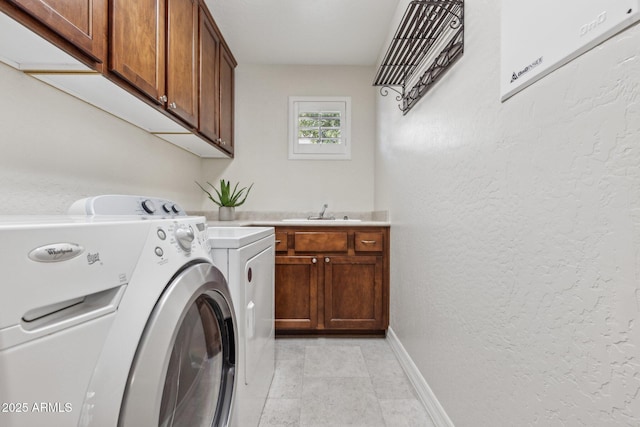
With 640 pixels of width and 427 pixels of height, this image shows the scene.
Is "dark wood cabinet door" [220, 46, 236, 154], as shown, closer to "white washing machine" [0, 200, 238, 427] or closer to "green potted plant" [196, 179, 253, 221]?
"green potted plant" [196, 179, 253, 221]

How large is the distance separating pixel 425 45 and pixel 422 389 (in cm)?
173

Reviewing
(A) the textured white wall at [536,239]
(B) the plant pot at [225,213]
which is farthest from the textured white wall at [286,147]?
(A) the textured white wall at [536,239]

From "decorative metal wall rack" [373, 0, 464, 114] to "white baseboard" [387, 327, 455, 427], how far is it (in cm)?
149

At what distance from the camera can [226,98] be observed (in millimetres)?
2682

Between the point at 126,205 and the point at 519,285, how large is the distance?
1386mm

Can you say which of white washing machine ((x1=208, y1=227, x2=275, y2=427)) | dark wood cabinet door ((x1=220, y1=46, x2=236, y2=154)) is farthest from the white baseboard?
dark wood cabinet door ((x1=220, y1=46, x2=236, y2=154))

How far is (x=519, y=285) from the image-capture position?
84cm

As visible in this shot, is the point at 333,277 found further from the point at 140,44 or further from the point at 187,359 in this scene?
the point at 140,44

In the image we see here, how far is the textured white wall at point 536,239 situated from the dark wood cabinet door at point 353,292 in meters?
0.88

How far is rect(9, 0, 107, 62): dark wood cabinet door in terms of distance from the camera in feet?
2.90

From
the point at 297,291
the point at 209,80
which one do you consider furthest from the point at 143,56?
the point at 297,291

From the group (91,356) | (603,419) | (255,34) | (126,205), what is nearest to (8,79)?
(126,205)

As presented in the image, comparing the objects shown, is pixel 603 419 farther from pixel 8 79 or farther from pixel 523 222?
pixel 8 79

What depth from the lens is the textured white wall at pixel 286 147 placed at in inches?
117
